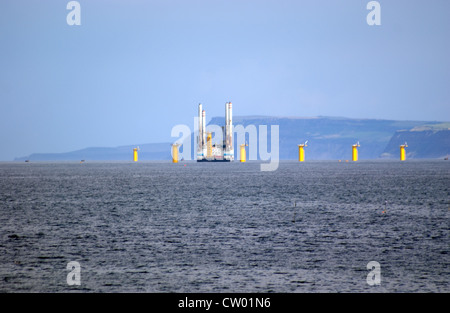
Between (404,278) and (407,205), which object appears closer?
(404,278)

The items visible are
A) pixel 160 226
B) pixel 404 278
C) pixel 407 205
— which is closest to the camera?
pixel 404 278

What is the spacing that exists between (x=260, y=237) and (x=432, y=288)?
18.9 meters

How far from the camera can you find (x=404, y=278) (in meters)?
30.4

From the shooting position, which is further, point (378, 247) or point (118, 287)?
point (378, 247)

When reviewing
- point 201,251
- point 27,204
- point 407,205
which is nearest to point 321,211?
point 407,205

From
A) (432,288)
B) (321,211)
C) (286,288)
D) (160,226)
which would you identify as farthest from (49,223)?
(432,288)

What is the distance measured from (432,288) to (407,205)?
2012 inches

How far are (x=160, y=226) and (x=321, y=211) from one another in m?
22.1

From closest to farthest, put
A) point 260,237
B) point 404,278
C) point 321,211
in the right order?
point 404,278, point 260,237, point 321,211

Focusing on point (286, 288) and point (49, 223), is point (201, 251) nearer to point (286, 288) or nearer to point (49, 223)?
point (286, 288)
